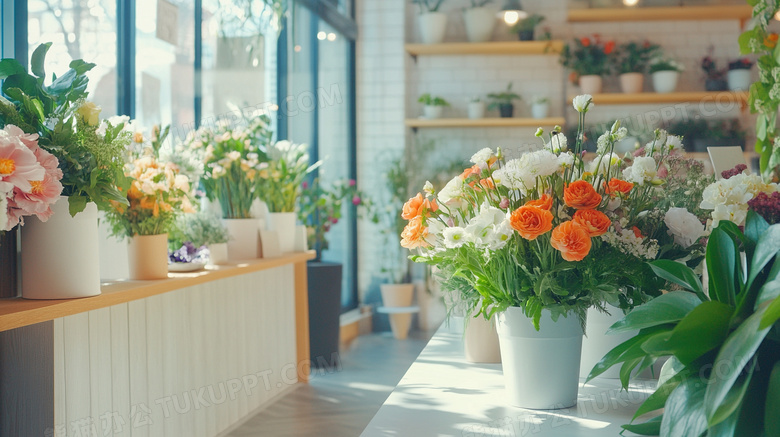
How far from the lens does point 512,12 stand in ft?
20.3

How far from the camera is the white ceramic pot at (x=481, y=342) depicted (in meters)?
1.74

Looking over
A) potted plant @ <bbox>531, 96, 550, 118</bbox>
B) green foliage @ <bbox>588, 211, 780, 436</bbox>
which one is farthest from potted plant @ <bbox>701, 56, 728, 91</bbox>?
green foliage @ <bbox>588, 211, 780, 436</bbox>

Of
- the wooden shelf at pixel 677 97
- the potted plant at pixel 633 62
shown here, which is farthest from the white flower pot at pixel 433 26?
the potted plant at pixel 633 62

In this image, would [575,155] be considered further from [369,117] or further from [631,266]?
[369,117]

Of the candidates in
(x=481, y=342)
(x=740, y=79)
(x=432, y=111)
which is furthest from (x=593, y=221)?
(x=740, y=79)

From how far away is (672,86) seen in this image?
6008mm

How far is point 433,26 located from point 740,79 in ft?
8.30

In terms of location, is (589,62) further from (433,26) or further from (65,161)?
(65,161)

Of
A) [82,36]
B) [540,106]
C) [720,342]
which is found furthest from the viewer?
[540,106]

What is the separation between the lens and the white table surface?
1.26 meters

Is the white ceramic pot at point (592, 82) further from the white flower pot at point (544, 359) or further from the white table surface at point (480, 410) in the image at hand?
the white flower pot at point (544, 359)

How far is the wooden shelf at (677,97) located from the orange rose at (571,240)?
507cm

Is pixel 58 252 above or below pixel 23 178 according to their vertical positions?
below

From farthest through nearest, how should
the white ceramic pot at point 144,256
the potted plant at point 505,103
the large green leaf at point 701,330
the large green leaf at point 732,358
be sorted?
the potted plant at point 505,103, the white ceramic pot at point 144,256, the large green leaf at point 701,330, the large green leaf at point 732,358
